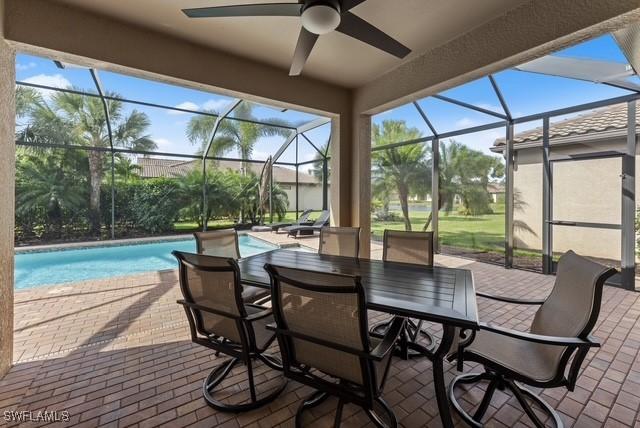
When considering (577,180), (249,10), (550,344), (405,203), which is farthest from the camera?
(405,203)

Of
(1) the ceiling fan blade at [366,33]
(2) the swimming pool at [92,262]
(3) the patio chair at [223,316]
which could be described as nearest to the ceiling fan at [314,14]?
(1) the ceiling fan blade at [366,33]

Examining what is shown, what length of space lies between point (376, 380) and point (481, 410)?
2.87ft

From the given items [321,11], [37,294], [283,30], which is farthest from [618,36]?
[37,294]

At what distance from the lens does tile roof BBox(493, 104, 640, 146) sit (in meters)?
4.37

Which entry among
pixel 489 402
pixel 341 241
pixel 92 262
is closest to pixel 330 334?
pixel 489 402

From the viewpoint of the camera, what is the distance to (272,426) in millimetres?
1746

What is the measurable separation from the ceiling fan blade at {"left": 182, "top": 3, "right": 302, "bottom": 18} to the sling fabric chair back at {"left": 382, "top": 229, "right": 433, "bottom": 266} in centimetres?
219

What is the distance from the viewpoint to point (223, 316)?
1.79 m

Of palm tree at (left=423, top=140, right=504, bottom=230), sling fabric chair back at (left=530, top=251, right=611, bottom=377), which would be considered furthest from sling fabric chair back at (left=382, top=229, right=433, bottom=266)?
palm tree at (left=423, top=140, right=504, bottom=230)

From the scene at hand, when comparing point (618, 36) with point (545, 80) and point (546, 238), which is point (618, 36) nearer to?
point (545, 80)

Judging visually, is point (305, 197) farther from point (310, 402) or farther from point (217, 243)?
point (310, 402)

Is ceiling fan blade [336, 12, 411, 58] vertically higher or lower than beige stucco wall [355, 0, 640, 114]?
lower

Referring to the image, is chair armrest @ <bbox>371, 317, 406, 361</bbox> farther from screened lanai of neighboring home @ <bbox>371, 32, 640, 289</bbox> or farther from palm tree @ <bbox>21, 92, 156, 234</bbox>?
palm tree @ <bbox>21, 92, 156, 234</bbox>

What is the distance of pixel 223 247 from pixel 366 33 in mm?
2516
